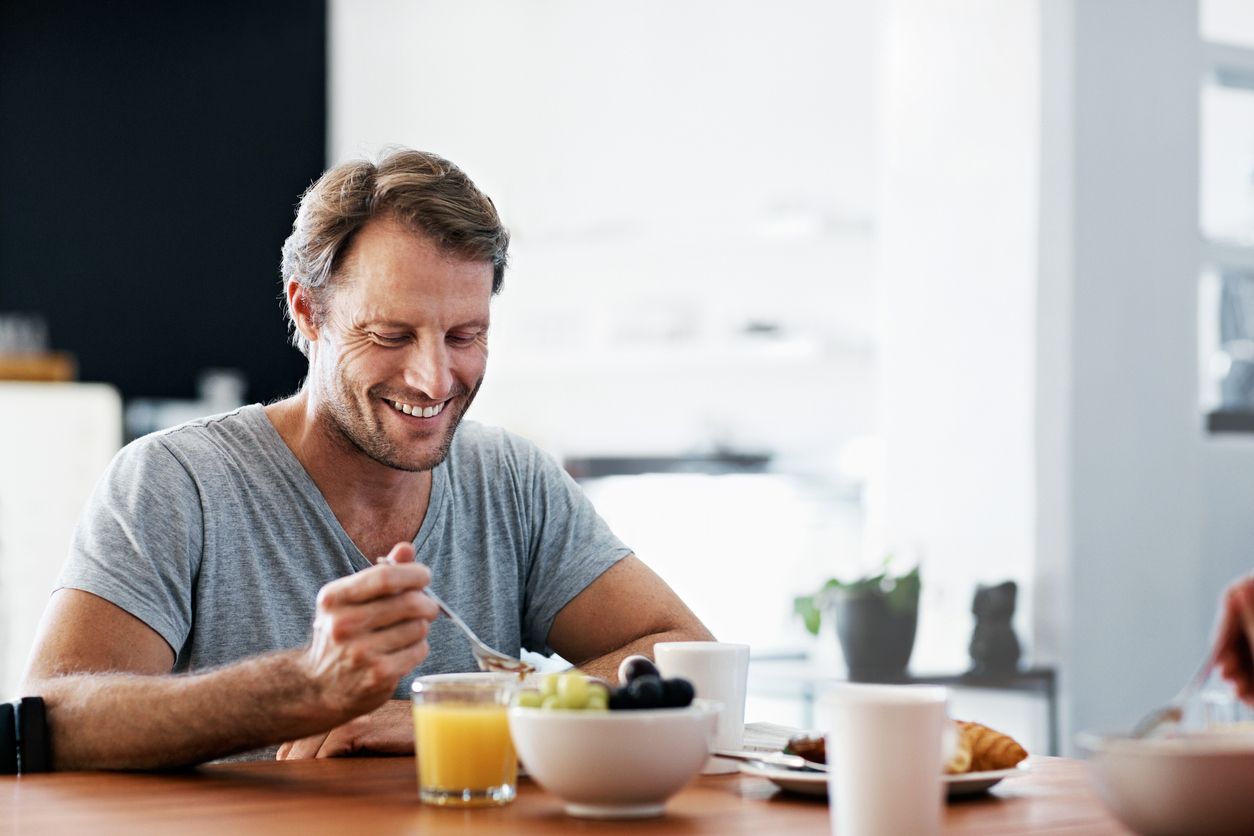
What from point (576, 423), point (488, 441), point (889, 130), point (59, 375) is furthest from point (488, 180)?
point (488, 441)

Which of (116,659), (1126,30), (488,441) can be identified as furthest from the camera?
(1126,30)

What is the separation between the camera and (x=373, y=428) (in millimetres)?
2035

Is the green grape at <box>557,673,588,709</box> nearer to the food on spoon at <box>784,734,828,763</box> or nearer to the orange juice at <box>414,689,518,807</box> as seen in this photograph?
the orange juice at <box>414,689,518,807</box>

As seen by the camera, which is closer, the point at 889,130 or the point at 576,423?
the point at 889,130

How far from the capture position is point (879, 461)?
3.77m

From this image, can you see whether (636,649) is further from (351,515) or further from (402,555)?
(402,555)

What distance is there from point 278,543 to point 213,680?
417 mm

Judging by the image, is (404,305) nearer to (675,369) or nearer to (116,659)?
(116,659)

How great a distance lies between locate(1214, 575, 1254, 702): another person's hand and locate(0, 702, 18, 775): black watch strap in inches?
45.7

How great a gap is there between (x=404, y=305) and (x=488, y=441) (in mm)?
375

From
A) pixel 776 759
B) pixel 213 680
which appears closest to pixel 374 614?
pixel 213 680

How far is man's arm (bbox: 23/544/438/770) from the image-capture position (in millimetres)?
1429

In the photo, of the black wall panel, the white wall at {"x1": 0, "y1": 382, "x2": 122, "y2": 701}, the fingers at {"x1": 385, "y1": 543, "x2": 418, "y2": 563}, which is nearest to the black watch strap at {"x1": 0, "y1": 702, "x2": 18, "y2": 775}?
the fingers at {"x1": 385, "y1": 543, "x2": 418, "y2": 563}

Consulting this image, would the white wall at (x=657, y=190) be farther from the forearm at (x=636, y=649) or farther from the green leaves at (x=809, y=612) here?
the forearm at (x=636, y=649)
